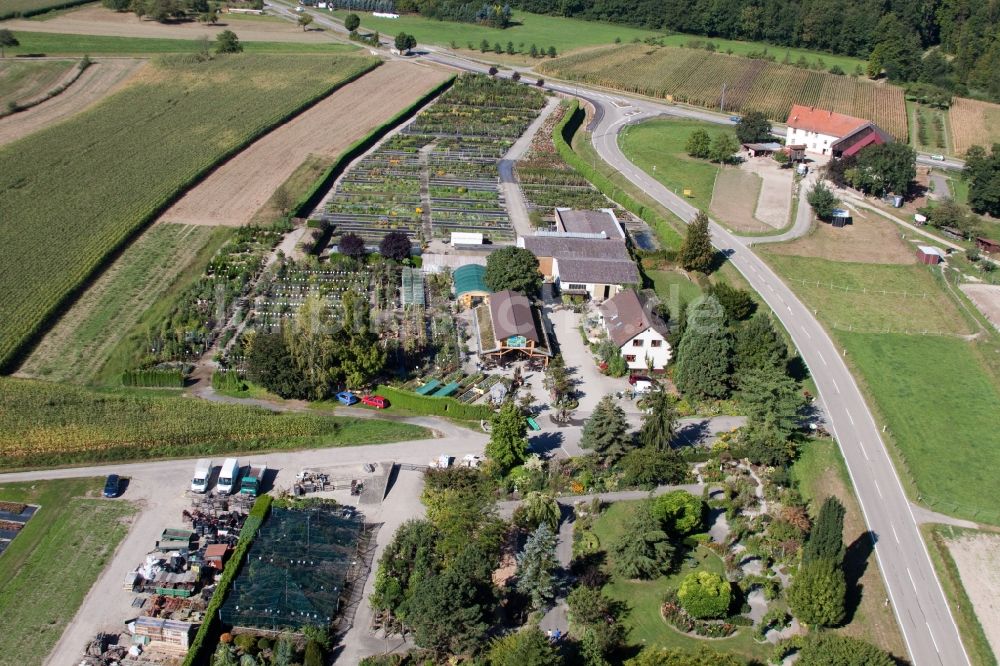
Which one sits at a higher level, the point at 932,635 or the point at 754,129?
the point at 754,129

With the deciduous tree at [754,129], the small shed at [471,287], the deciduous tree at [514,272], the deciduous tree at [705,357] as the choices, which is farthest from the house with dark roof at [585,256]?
the deciduous tree at [754,129]

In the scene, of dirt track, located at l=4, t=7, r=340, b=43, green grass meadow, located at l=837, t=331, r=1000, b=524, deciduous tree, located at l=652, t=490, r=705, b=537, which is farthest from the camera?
dirt track, located at l=4, t=7, r=340, b=43

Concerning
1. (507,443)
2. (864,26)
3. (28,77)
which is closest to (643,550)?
(507,443)

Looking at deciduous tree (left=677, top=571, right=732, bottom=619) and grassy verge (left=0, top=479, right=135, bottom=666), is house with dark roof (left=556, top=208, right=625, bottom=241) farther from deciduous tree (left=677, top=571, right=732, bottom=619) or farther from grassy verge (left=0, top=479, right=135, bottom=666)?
grassy verge (left=0, top=479, right=135, bottom=666)

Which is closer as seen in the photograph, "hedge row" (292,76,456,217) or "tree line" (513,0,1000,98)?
"hedge row" (292,76,456,217)

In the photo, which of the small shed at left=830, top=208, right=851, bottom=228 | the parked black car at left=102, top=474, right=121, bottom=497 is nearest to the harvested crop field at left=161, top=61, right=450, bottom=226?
the parked black car at left=102, top=474, right=121, bottom=497

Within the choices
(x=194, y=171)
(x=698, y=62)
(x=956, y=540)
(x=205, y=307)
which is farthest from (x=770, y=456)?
(x=698, y=62)

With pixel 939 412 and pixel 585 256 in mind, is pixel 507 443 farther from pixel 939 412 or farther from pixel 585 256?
pixel 939 412
